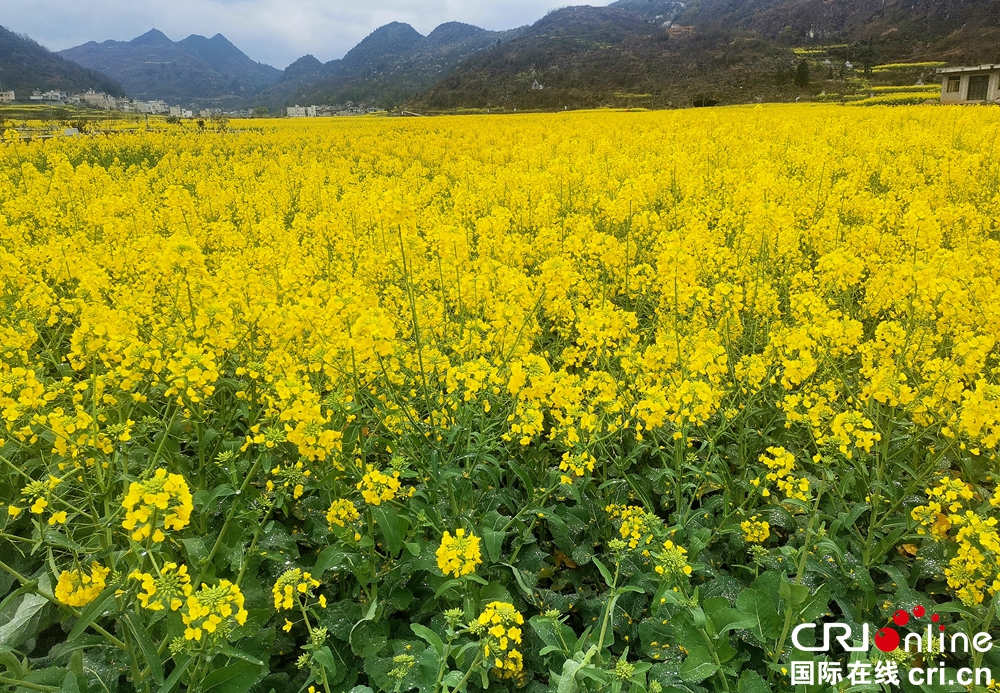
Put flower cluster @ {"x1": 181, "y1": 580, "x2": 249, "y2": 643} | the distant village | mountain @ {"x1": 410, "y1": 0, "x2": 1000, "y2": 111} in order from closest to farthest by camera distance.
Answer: flower cluster @ {"x1": 181, "y1": 580, "x2": 249, "y2": 643} < mountain @ {"x1": 410, "y1": 0, "x2": 1000, "y2": 111} < the distant village

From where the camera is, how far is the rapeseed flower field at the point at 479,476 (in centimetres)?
190

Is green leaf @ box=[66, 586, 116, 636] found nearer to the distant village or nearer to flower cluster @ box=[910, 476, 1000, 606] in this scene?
flower cluster @ box=[910, 476, 1000, 606]

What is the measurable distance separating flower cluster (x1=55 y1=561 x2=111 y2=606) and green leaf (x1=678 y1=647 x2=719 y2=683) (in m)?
2.00

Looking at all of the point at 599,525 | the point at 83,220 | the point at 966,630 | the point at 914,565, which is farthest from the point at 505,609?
the point at 83,220

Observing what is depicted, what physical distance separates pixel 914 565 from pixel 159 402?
402cm

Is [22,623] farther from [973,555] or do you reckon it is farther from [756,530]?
[973,555]

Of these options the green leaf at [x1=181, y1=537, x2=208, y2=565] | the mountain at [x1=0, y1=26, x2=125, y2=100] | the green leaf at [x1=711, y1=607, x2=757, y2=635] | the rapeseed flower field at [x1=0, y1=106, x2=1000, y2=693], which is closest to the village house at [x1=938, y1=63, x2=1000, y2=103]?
the rapeseed flower field at [x1=0, y1=106, x2=1000, y2=693]

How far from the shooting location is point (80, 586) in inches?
76.8

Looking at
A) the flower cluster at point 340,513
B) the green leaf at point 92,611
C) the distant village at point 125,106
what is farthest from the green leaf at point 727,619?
the distant village at point 125,106

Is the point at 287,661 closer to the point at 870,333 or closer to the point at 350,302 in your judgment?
the point at 350,302

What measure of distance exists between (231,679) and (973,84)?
4018cm

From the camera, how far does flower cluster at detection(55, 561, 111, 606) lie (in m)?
1.89

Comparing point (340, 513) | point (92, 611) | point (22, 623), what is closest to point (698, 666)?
point (340, 513)

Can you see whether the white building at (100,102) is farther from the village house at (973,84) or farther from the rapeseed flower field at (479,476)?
the village house at (973,84)
